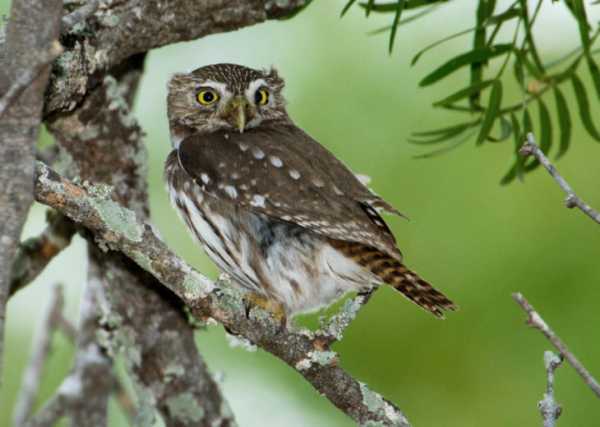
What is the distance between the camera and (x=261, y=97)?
3.92 m

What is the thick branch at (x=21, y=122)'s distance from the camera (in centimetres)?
187

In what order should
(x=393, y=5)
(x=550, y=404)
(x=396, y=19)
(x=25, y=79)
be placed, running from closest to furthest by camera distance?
1. (x=25, y=79)
2. (x=550, y=404)
3. (x=396, y=19)
4. (x=393, y=5)

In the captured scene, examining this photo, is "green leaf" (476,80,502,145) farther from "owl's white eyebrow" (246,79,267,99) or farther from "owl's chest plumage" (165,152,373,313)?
"owl's white eyebrow" (246,79,267,99)

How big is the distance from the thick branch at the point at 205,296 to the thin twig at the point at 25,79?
593mm

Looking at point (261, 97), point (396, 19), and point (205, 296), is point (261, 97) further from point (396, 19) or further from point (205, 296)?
point (205, 296)

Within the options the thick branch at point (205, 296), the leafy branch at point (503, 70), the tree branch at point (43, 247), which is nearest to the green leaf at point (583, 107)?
the leafy branch at point (503, 70)

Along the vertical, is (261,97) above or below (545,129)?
below

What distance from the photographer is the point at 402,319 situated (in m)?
4.22

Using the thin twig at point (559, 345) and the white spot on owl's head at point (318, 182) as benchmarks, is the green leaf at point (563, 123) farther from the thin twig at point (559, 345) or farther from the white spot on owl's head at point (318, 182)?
the thin twig at point (559, 345)

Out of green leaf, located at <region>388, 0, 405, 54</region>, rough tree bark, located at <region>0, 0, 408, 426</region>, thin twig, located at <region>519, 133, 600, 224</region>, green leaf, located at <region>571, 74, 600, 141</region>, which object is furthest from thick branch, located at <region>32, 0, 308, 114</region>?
thin twig, located at <region>519, 133, 600, 224</region>

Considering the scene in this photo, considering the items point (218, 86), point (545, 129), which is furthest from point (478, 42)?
point (218, 86)

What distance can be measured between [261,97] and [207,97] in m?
0.19

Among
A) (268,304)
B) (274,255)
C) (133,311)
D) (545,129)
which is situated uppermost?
(545,129)

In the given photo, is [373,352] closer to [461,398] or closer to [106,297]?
[461,398]
